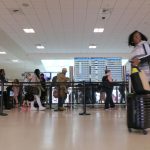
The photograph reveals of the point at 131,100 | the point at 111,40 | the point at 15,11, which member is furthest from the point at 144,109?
the point at 111,40

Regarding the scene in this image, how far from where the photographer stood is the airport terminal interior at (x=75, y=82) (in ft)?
11.5

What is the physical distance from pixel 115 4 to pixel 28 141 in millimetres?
5893

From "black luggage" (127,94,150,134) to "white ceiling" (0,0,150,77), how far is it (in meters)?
4.62

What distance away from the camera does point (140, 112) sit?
3.71 metres

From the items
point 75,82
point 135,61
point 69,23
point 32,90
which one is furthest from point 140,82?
point 69,23

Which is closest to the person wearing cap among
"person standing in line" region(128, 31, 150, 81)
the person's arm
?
"person standing in line" region(128, 31, 150, 81)

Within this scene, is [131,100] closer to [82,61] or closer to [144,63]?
[144,63]

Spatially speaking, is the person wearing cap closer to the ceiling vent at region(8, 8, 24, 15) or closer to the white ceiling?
the white ceiling

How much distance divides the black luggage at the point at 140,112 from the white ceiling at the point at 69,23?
462 centimetres

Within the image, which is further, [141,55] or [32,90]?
[32,90]

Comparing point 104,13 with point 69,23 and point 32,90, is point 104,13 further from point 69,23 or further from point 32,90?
point 32,90

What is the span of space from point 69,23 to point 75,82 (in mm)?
2923

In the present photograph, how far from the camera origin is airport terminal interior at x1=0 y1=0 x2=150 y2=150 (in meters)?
3.52

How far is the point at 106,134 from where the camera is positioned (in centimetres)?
363
